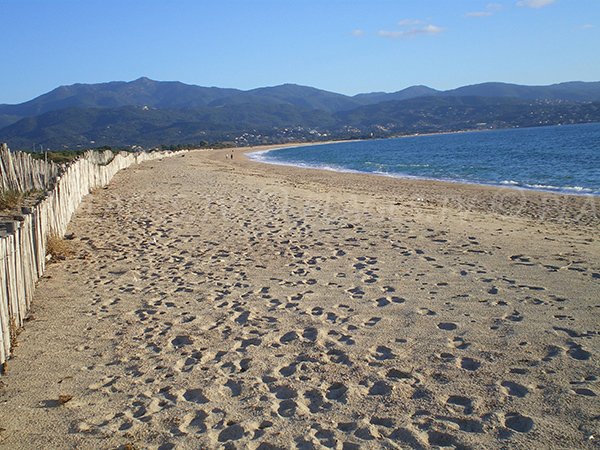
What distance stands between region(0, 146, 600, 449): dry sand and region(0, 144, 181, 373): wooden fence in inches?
10.1

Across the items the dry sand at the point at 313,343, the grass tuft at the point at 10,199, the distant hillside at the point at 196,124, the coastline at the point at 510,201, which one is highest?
the distant hillside at the point at 196,124

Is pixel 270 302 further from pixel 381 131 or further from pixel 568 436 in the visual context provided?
pixel 381 131

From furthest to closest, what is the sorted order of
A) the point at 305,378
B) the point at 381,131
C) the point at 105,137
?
the point at 381,131 < the point at 105,137 < the point at 305,378

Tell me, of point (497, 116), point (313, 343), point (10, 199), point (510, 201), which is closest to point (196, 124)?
point (497, 116)

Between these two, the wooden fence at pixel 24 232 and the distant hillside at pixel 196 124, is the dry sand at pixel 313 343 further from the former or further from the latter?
the distant hillside at pixel 196 124

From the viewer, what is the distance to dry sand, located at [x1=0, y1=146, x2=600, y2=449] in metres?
3.69

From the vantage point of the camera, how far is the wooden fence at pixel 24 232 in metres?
4.98

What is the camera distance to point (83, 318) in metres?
6.01

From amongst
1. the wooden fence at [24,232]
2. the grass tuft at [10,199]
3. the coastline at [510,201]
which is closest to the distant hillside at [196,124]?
the wooden fence at [24,232]

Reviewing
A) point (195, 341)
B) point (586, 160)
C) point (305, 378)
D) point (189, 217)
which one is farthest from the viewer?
point (586, 160)

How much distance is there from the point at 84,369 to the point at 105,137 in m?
136

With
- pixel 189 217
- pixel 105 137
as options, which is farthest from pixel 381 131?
pixel 189 217

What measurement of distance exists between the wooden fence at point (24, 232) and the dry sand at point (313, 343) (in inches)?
10.1

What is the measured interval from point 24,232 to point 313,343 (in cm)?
338
